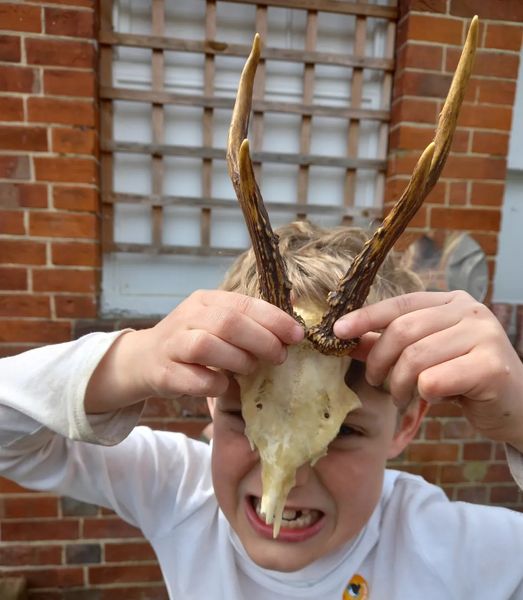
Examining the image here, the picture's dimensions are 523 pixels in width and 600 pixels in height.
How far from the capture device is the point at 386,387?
0.80 metres

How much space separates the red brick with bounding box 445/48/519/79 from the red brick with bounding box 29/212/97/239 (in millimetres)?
1334

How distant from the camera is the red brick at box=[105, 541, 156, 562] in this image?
1.85 metres

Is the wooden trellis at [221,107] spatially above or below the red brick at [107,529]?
above

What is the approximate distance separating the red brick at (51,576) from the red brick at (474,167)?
1.98 metres

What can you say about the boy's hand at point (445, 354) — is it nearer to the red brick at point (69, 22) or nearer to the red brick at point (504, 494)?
the red brick at point (69, 22)

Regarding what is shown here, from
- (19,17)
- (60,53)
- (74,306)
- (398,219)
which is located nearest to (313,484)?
(398,219)

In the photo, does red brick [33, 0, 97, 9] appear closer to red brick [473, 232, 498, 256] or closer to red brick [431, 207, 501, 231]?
red brick [431, 207, 501, 231]

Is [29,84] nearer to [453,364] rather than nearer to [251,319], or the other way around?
[251,319]

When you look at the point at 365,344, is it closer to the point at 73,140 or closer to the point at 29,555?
the point at 73,140

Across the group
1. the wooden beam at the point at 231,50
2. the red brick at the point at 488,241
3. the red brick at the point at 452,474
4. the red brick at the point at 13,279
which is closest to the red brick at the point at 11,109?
the wooden beam at the point at 231,50

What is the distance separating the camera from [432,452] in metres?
1.91

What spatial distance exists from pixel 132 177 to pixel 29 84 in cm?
43

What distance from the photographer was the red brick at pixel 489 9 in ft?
5.58

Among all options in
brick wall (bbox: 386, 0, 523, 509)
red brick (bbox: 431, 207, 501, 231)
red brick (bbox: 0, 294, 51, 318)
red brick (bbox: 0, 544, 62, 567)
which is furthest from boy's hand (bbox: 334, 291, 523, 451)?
red brick (bbox: 0, 544, 62, 567)
